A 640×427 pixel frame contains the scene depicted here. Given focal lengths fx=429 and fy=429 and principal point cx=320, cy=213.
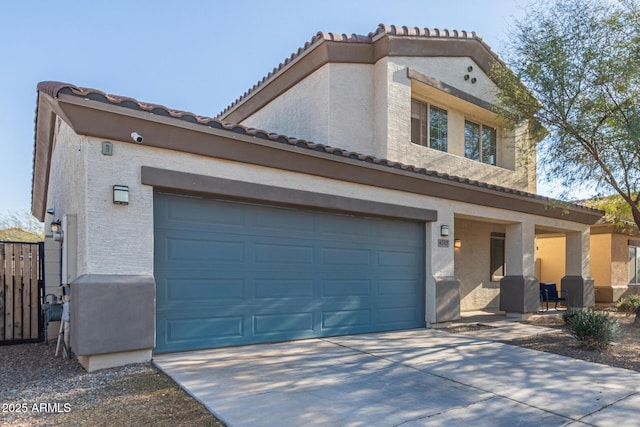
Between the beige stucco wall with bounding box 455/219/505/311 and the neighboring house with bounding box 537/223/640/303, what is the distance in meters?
6.67

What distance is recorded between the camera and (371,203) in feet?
29.4

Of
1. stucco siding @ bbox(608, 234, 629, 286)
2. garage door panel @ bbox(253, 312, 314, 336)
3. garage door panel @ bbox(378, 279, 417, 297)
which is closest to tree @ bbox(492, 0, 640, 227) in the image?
garage door panel @ bbox(378, 279, 417, 297)

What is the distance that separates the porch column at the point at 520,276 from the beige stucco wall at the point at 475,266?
53.8 inches

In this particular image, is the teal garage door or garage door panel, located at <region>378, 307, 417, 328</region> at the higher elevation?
the teal garage door

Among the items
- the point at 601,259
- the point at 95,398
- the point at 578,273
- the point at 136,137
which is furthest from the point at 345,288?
the point at 601,259

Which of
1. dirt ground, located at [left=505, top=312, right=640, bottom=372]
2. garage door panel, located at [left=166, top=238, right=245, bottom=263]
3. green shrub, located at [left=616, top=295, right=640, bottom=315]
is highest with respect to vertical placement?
garage door panel, located at [left=166, top=238, right=245, bottom=263]

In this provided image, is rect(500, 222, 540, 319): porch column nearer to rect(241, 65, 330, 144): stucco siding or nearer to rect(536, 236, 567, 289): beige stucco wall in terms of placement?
rect(241, 65, 330, 144): stucco siding

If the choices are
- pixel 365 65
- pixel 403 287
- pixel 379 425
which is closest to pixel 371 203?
pixel 403 287

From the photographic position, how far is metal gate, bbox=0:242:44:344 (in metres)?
8.30

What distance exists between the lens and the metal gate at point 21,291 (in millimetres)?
8297

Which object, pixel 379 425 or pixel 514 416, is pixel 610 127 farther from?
pixel 379 425

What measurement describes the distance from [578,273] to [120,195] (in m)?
14.5

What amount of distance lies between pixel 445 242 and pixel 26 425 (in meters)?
8.60

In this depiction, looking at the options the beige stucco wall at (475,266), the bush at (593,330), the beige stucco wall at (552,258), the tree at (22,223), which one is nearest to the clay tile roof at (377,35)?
the beige stucco wall at (475,266)
